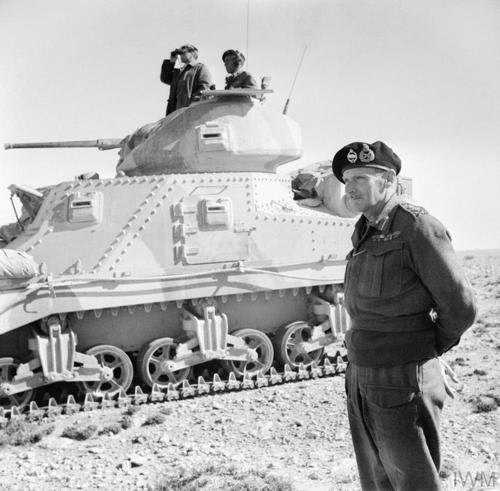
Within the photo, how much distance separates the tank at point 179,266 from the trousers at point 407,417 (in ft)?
19.8

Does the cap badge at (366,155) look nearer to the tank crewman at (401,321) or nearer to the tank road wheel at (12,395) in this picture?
the tank crewman at (401,321)

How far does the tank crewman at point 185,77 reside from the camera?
1186 centimetres

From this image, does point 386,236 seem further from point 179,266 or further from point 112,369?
point 112,369

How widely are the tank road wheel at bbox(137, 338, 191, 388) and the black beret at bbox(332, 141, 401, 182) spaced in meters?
6.45

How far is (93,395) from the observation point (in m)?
9.59

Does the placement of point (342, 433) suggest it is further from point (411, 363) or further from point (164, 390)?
point (411, 363)

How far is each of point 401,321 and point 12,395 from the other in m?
6.89

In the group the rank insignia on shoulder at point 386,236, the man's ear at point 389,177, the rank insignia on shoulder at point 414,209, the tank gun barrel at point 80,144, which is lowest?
the rank insignia on shoulder at point 386,236

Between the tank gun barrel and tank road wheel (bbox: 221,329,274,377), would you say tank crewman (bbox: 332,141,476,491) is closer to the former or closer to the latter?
tank road wheel (bbox: 221,329,274,377)

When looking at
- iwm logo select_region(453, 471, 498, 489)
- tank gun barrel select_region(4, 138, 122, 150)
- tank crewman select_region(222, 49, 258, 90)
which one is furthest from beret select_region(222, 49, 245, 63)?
iwm logo select_region(453, 471, 498, 489)

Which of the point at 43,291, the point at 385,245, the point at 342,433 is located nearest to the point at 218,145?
the point at 43,291

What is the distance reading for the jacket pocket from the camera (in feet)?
12.6

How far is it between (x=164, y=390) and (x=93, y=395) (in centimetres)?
99

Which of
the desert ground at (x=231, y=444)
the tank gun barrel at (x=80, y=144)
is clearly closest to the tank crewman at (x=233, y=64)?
the tank gun barrel at (x=80, y=144)
